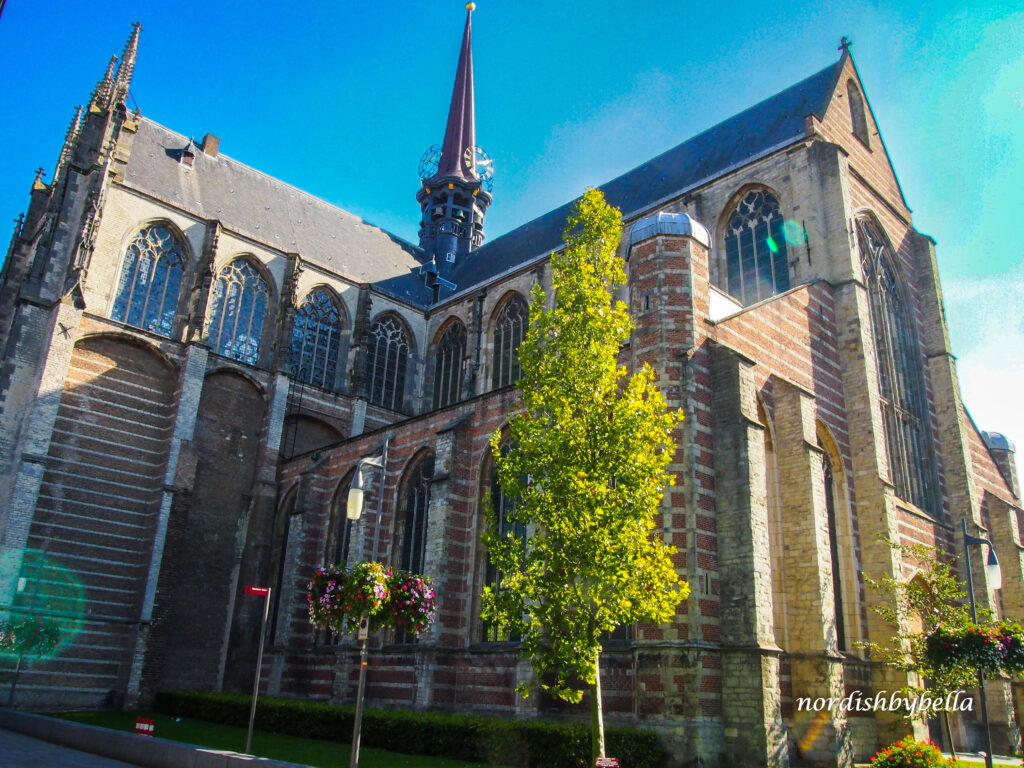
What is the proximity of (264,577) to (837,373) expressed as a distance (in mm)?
18545

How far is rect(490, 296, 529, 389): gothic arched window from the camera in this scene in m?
30.1

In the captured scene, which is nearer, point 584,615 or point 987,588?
point 584,615

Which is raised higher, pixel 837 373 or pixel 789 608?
pixel 837 373

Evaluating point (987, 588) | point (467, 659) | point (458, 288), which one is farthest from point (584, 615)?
point (458, 288)

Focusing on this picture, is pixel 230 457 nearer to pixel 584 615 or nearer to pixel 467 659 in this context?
pixel 467 659

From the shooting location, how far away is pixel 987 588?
70.6ft

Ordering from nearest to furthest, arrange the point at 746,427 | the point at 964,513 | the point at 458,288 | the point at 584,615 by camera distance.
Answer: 1. the point at 584,615
2. the point at 746,427
3. the point at 964,513
4. the point at 458,288

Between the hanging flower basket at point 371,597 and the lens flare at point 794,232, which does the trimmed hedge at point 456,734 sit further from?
the lens flare at point 794,232

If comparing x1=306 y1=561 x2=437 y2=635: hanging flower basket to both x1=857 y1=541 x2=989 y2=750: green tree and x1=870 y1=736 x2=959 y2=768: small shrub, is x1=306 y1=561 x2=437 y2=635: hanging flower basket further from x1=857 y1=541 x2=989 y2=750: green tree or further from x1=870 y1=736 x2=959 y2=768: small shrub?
x1=857 y1=541 x2=989 y2=750: green tree

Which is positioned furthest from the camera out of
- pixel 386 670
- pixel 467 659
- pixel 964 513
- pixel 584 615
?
pixel 964 513

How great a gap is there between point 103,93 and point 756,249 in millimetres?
22543

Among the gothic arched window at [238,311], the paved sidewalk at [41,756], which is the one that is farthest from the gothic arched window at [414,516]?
the paved sidewalk at [41,756]

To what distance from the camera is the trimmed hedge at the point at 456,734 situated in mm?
13305

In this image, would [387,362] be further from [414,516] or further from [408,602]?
[408,602]
